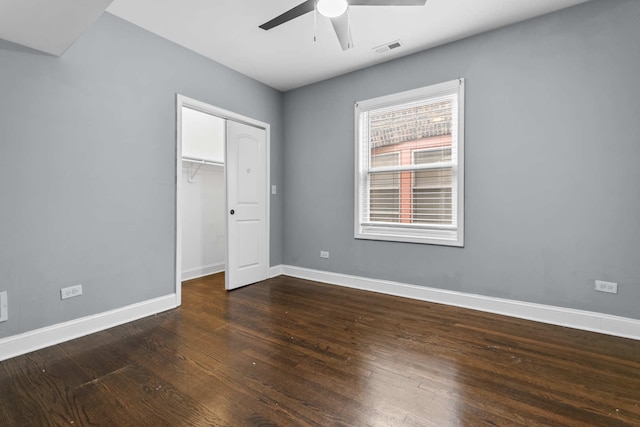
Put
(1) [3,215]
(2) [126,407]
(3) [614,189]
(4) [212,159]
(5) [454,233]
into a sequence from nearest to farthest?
(2) [126,407]
(1) [3,215]
(3) [614,189]
(5) [454,233]
(4) [212,159]

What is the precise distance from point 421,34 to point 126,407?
3.84 m

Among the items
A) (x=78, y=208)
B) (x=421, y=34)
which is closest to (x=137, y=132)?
(x=78, y=208)

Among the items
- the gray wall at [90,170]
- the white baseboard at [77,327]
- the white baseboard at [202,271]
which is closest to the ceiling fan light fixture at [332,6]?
the gray wall at [90,170]

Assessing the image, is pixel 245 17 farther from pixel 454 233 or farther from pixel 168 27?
pixel 454 233

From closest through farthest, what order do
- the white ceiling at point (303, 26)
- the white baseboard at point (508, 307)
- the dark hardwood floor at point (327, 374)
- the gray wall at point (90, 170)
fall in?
1. the dark hardwood floor at point (327, 374)
2. the gray wall at point (90, 170)
3. the white baseboard at point (508, 307)
4. the white ceiling at point (303, 26)

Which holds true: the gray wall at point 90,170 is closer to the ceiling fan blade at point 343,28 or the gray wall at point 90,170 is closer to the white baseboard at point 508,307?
the ceiling fan blade at point 343,28

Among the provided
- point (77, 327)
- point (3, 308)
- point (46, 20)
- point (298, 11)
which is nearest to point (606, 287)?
point (298, 11)

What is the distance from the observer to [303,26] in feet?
9.40

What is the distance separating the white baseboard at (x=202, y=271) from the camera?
14.1 feet

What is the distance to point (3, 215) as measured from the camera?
2.12 meters

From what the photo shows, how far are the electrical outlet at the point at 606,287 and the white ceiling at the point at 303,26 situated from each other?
2.43 m

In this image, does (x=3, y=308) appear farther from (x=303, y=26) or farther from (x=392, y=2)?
(x=392, y=2)

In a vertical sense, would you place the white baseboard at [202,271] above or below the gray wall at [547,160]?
below

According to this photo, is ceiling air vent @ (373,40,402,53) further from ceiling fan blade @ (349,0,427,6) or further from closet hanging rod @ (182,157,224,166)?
closet hanging rod @ (182,157,224,166)
